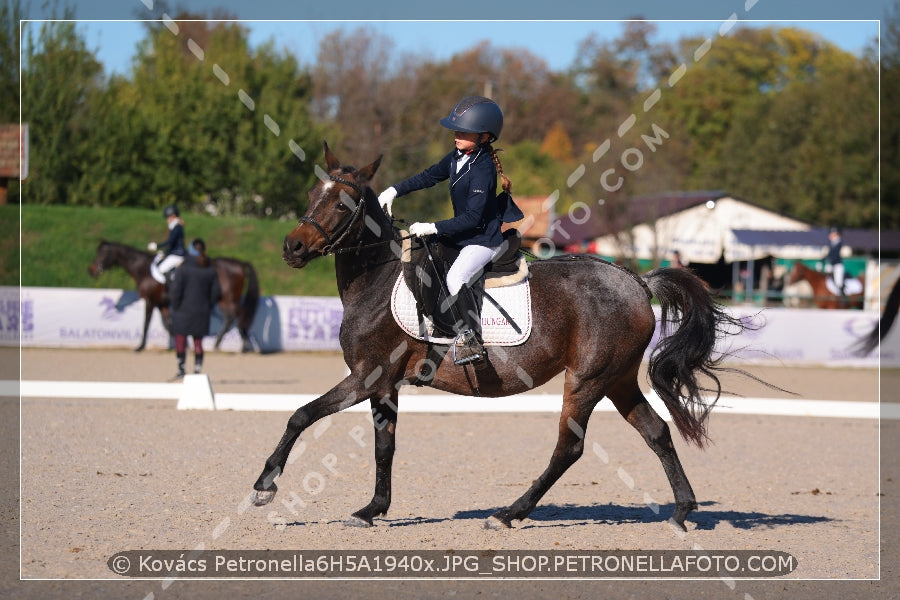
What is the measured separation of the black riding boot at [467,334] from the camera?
659cm

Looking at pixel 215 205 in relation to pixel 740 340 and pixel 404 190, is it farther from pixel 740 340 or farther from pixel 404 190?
pixel 404 190

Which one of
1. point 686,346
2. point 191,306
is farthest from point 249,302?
point 686,346

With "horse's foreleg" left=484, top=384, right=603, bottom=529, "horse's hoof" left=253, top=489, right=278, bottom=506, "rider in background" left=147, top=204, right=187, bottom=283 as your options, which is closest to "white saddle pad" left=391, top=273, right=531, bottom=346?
"horse's foreleg" left=484, top=384, right=603, bottom=529

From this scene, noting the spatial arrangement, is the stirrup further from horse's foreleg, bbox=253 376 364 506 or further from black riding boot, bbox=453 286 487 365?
horse's foreleg, bbox=253 376 364 506

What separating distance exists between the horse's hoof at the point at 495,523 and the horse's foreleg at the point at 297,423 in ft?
3.89

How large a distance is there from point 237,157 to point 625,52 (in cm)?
3418

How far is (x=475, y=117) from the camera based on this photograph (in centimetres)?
647

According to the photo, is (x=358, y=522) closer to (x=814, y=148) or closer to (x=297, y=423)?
(x=297, y=423)

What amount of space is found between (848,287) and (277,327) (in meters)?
14.1

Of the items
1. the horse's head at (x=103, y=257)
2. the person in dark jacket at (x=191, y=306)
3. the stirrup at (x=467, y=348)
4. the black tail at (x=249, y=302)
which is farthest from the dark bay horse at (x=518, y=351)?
the horse's head at (x=103, y=257)

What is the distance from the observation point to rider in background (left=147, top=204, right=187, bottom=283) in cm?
2008

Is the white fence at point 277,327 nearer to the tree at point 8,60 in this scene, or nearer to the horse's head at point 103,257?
the horse's head at point 103,257

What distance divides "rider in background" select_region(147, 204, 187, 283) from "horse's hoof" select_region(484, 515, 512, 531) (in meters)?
14.1

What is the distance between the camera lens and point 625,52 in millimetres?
60750
